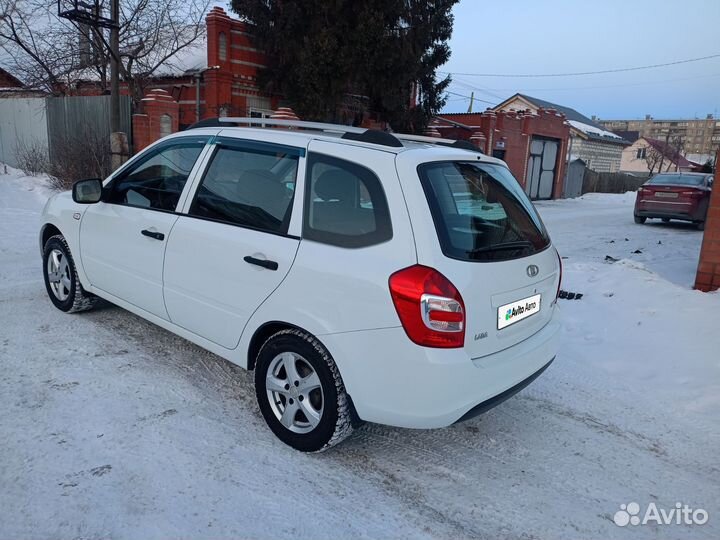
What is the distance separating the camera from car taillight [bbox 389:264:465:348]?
8.16 feet

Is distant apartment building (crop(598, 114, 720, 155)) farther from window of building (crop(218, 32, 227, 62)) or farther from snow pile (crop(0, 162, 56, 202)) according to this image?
snow pile (crop(0, 162, 56, 202))

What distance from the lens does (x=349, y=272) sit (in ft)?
8.69

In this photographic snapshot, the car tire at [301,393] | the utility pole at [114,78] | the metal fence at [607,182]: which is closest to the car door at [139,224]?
the car tire at [301,393]

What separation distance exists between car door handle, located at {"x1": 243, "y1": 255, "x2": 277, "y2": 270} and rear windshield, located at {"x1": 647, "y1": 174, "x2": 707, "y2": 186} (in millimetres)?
14391

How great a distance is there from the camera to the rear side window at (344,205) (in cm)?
270

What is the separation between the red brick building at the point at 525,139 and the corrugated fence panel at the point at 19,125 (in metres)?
14.2

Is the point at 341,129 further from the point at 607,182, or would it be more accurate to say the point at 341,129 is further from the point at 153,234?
the point at 607,182

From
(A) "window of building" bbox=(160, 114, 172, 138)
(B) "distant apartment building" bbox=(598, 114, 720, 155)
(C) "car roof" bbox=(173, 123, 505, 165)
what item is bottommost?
(C) "car roof" bbox=(173, 123, 505, 165)

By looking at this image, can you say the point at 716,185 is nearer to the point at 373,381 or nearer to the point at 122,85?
the point at 373,381

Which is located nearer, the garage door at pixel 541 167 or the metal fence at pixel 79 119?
the metal fence at pixel 79 119

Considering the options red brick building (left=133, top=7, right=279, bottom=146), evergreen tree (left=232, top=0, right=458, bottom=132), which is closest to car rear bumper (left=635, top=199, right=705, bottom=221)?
evergreen tree (left=232, top=0, right=458, bottom=132)

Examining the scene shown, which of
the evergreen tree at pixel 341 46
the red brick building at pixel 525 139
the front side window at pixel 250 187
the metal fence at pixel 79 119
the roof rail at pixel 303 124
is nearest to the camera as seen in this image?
the front side window at pixel 250 187

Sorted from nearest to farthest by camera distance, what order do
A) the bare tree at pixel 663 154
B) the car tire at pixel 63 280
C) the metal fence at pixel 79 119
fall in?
1. the car tire at pixel 63 280
2. the metal fence at pixel 79 119
3. the bare tree at pixel 663 154

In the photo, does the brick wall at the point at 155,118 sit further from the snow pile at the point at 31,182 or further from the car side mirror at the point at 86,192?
the car side mirror at the point at 86,192
